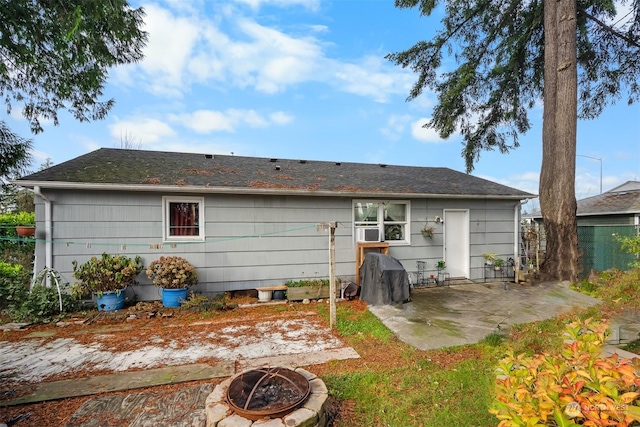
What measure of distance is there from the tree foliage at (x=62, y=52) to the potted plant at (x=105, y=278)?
365 cm

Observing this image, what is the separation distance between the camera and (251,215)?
6660 millimetres

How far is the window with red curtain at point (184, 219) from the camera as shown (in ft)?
20.6

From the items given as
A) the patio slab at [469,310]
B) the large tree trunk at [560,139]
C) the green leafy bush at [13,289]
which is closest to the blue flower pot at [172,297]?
the green leafy bush at [13,289]

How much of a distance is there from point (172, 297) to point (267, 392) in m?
4.14

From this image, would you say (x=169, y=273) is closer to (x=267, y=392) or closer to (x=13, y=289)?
(x=13, y=289)

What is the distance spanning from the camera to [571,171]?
731cm

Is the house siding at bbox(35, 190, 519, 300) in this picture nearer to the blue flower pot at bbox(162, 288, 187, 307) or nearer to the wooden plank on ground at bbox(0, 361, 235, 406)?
the blue flower pot at bbox(162, 288, 187, 307)

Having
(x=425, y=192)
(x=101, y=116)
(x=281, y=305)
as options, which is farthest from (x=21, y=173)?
(x=425, y=192)

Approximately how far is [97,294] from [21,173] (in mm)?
4106

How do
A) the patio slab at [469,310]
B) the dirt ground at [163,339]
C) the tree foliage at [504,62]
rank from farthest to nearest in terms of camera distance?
the tree foliage at [504,62]
the patio slab at [469,310]
the dirt ground at [163,339]

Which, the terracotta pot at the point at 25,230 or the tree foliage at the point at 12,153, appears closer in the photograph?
the terracotta pot at the point at 25,230

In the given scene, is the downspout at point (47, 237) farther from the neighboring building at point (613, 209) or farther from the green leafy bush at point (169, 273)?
the neighboring building at point (613, 209)

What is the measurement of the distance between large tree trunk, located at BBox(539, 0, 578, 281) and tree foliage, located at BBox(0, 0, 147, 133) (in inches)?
372

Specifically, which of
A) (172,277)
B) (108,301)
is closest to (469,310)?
(172,277)
